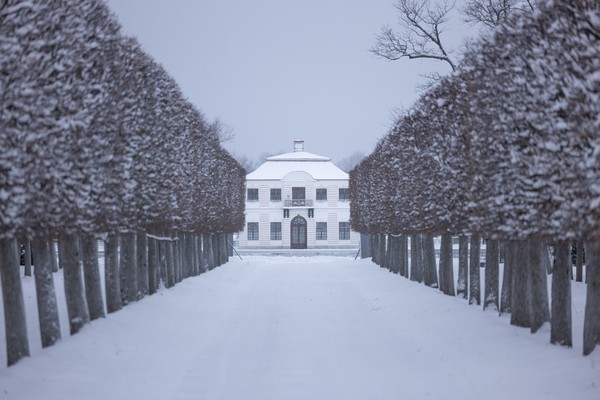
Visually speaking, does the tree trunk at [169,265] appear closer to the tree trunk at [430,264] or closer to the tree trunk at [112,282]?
the tree trunk at [112,282]

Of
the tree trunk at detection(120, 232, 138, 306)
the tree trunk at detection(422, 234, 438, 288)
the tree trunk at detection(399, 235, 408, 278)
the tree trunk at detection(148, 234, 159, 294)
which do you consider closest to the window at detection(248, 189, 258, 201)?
the tree trunk at detection(399, 235, 408, 278)

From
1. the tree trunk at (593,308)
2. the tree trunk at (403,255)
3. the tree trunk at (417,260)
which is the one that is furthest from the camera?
the tree trunk at (403,255)

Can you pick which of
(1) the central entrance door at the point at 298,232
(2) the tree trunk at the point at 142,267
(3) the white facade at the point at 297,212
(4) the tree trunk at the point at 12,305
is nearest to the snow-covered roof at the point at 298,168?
(3) the white facade at the point at 297,212

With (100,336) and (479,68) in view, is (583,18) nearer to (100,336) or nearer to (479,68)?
(479,68)

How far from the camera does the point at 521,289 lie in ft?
53.2

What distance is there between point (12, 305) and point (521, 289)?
A: 11.0 m

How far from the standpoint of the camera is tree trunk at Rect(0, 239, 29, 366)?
41.1 feet

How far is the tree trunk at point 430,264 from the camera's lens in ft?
89.0

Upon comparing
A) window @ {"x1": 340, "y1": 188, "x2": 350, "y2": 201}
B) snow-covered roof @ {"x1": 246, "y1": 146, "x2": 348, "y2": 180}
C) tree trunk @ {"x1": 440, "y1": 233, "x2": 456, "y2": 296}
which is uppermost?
snow-covered roof @ {"x1": 246, "y1": 146, "x2": 348, "y2": 180}

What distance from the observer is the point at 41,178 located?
1216cm

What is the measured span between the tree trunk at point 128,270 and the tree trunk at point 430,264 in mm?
11829

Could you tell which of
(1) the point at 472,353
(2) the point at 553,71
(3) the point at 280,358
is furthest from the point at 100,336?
(2) the point at 553,71

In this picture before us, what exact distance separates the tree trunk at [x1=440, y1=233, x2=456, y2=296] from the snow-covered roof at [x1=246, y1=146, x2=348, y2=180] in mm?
58573

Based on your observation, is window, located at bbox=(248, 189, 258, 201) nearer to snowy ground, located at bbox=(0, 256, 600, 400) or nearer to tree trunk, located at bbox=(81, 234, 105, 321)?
snowy ground, located at bbox=(0, 256, 600, 400)
